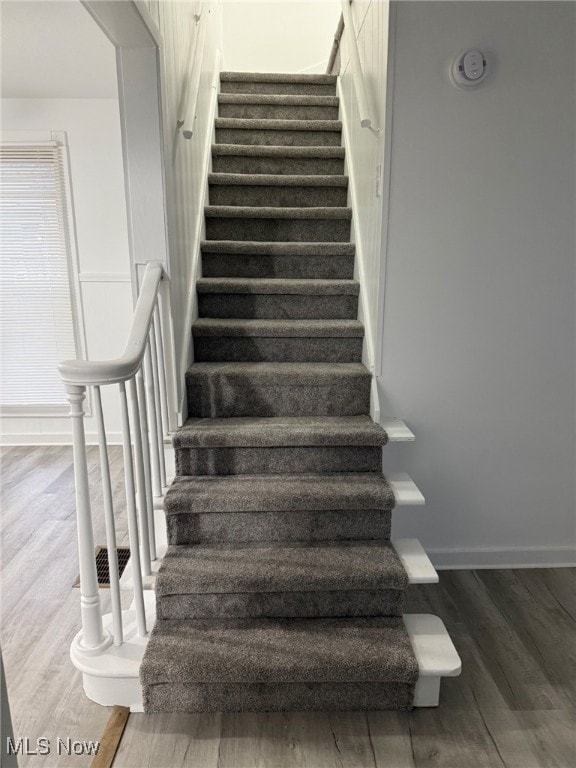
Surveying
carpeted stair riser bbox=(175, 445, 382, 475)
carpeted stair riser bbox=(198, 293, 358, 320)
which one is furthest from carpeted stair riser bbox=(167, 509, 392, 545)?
carpeted stair riser bbox=(198, 293, 358, 320)

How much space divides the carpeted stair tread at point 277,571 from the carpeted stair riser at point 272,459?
0.36m

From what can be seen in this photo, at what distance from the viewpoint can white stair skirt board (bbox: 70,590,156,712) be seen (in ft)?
5.17

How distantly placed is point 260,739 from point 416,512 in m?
1.18

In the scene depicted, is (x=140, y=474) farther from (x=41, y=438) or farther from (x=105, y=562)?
(x=41, y=438)

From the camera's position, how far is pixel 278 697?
1614 mm

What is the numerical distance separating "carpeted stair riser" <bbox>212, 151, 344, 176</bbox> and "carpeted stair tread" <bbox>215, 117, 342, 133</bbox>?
304mm

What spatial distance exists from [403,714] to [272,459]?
993 mm

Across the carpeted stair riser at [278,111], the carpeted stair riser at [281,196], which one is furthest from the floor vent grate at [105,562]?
the carpeted stair riser at [278,111]

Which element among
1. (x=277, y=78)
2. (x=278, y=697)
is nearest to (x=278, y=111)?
(x=277, y=78)

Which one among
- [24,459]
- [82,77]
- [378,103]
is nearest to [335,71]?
[82,77]

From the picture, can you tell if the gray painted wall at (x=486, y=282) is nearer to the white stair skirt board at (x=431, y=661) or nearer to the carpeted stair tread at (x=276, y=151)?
the white stair skirt board at (x=431, y=661)

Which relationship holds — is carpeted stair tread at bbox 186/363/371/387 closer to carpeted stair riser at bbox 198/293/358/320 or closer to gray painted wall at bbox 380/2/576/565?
gray painted wall at bbox 380/2/576/565

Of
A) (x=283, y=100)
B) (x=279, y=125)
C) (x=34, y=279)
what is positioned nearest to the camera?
(x=279, y=125)

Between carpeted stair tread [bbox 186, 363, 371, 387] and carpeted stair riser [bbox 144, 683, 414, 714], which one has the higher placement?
carpeted stair tread [bbox 186, 363, 371, 387]
